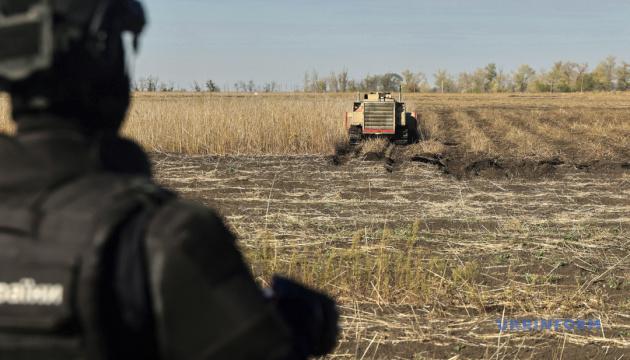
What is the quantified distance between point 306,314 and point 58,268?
1.49 feet

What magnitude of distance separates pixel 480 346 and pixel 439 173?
823 centimetres

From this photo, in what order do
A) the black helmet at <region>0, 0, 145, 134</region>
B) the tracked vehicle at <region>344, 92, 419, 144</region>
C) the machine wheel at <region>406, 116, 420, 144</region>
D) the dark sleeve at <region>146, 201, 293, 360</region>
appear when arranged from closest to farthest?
the dark sleeve at <region>146, 201, 293, 360</region>, the black helmet at <region>0, 0, 145, 134</region>, the tracked vehicle at <region>344, 92, 419, 144</region>, the machine wheel at <region>406, 116, 420, 144</region>

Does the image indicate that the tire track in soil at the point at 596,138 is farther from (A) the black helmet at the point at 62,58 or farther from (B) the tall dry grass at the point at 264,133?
(A) the black helmet at the point at 62,58

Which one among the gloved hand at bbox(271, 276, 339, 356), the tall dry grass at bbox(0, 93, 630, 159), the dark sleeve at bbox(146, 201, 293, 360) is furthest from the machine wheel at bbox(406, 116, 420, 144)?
the dark sleeve at bbox(146, 201, 293, 360)

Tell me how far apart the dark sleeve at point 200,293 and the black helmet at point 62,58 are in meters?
0.27

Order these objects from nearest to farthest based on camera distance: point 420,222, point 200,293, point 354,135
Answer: point 200,293
point 420,222
point 354,135

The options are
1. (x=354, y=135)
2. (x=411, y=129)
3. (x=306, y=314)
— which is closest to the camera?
(x=306, y=314)

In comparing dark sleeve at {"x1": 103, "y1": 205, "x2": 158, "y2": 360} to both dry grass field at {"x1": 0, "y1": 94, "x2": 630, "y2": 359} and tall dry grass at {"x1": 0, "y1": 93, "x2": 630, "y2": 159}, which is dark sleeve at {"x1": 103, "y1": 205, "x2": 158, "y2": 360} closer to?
dry grass field at {"x1": 0, "y1": 94, "x2": 630, "y2": 359}

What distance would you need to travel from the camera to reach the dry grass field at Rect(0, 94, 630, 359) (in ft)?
15.1

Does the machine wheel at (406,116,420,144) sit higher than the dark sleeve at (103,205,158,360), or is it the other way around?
the dark sleeve at (103,205,158,360)

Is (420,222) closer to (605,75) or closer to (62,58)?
(62,58)

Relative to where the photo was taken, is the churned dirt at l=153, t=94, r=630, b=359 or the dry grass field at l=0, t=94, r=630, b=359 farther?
the dry grass field at l=0, t=94, r=630, b=359

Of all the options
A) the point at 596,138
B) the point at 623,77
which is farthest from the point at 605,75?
the point at 596,138

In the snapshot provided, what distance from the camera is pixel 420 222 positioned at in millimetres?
7961
